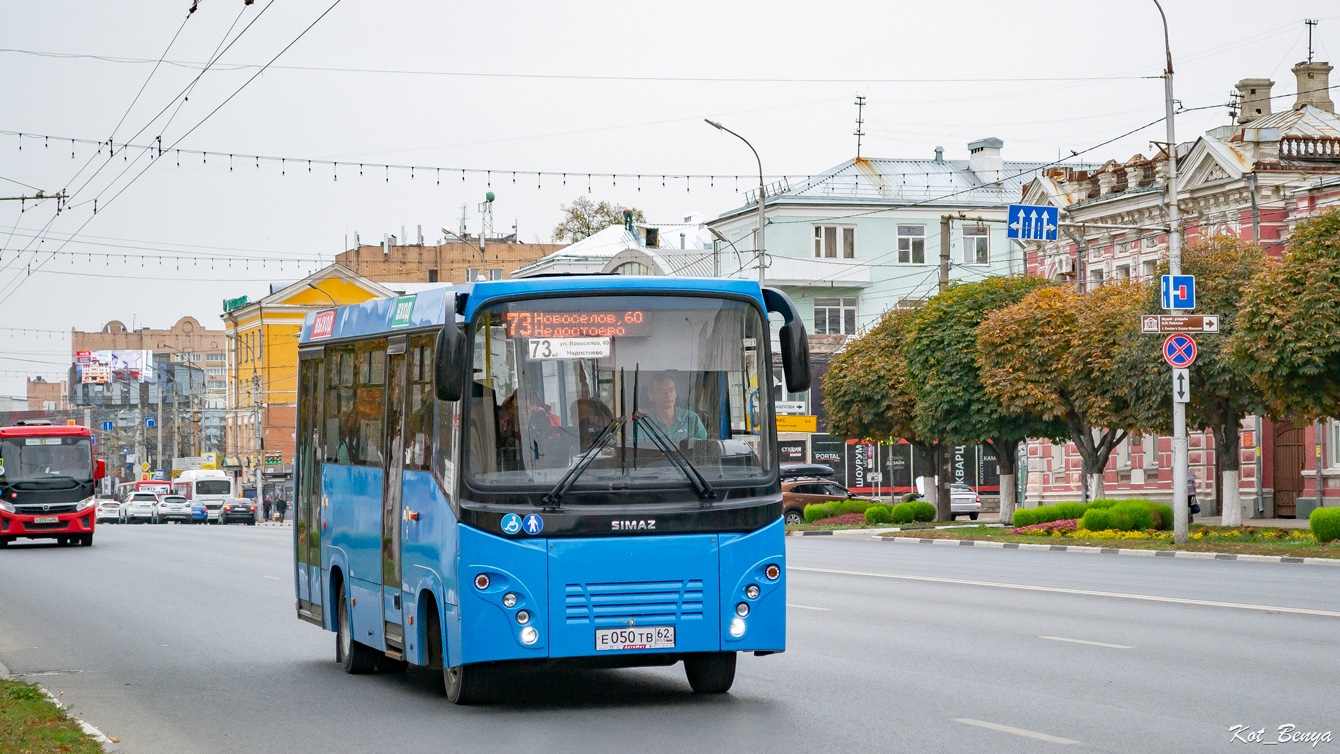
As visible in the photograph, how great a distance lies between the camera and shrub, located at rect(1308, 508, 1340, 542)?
31172 millimetres

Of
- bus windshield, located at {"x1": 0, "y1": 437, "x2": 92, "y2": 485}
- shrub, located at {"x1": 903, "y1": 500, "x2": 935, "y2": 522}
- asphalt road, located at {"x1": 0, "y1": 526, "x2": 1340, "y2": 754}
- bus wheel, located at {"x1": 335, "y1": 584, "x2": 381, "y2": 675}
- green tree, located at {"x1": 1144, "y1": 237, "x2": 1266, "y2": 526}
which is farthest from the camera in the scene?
shrub, located at {"x1": 903, "y1": 500, "x2": 935, "y2": 522}

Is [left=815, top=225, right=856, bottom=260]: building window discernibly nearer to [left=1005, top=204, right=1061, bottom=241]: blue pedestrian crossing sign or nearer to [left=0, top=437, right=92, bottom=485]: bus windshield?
[left=1005, top=204, right=1061, bottom=241]: blue pedestrian crossing sign

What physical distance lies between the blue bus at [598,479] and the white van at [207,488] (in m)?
78.5

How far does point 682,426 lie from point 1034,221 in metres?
25.9

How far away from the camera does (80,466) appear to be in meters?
40.2

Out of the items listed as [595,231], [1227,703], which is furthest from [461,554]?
[595,231]

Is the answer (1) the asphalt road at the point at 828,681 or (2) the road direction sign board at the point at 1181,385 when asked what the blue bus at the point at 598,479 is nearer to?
(1) the asphalt road at the point at 828,681

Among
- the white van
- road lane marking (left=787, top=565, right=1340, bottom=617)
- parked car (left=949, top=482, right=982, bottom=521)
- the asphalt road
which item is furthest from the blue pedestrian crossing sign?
the white van

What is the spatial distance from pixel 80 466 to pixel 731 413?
1282 inches

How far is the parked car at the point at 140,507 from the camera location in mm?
86188

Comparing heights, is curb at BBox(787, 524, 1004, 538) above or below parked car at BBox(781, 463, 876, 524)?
below

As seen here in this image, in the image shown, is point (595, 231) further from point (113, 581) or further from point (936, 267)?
point (113, 581)

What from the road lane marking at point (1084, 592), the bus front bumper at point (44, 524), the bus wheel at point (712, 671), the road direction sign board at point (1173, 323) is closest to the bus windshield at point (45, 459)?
the bus front bumper at point (44, 524)

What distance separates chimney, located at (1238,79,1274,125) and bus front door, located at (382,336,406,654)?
154 ft
